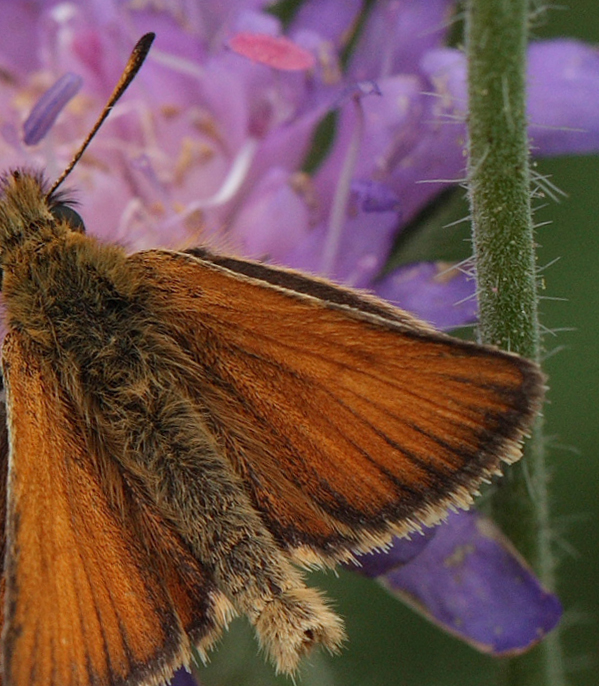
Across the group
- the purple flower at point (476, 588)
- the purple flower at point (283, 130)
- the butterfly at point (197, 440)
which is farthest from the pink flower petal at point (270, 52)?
the purple flower at point (476, 588)

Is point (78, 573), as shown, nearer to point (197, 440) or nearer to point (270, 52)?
point (197, 440)

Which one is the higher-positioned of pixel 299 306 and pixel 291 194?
pixel 291 194

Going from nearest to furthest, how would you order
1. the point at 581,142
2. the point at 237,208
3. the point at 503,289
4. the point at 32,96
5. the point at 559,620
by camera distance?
the point at 503,289 < the point at 559,620 < the point at 581,142 < the point at 237,208 < the point at 32,96

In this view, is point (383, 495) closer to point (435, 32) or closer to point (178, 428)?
point (178, 428)

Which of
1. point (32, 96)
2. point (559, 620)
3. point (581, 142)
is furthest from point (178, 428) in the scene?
point (32, 96)

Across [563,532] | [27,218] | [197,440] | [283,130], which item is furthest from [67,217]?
[563,532]

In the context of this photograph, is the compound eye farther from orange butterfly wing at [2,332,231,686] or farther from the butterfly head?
orange butterfly wing at [2,332,231,686]
